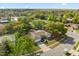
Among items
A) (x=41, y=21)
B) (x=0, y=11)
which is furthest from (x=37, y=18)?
(x=0, y=11)

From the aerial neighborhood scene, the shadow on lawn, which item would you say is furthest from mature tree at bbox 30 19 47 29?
the shadow on lawn

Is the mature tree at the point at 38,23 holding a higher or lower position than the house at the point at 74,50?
higher

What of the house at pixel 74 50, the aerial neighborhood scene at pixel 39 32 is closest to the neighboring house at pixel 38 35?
the aerial neighborhood scene at pixel 39 32

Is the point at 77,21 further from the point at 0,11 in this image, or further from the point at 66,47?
the point at 0,11

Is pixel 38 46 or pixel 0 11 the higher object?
pixel 0 11

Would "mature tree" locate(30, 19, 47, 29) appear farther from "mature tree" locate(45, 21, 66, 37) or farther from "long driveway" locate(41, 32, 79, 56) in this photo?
"long driveway" locate(41, 32, 79, 56)

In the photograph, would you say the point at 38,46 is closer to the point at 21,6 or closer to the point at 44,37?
the point at 44,37

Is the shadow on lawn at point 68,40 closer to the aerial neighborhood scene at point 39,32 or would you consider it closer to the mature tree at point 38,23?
the aerial neighborhood scene at point 39,32
